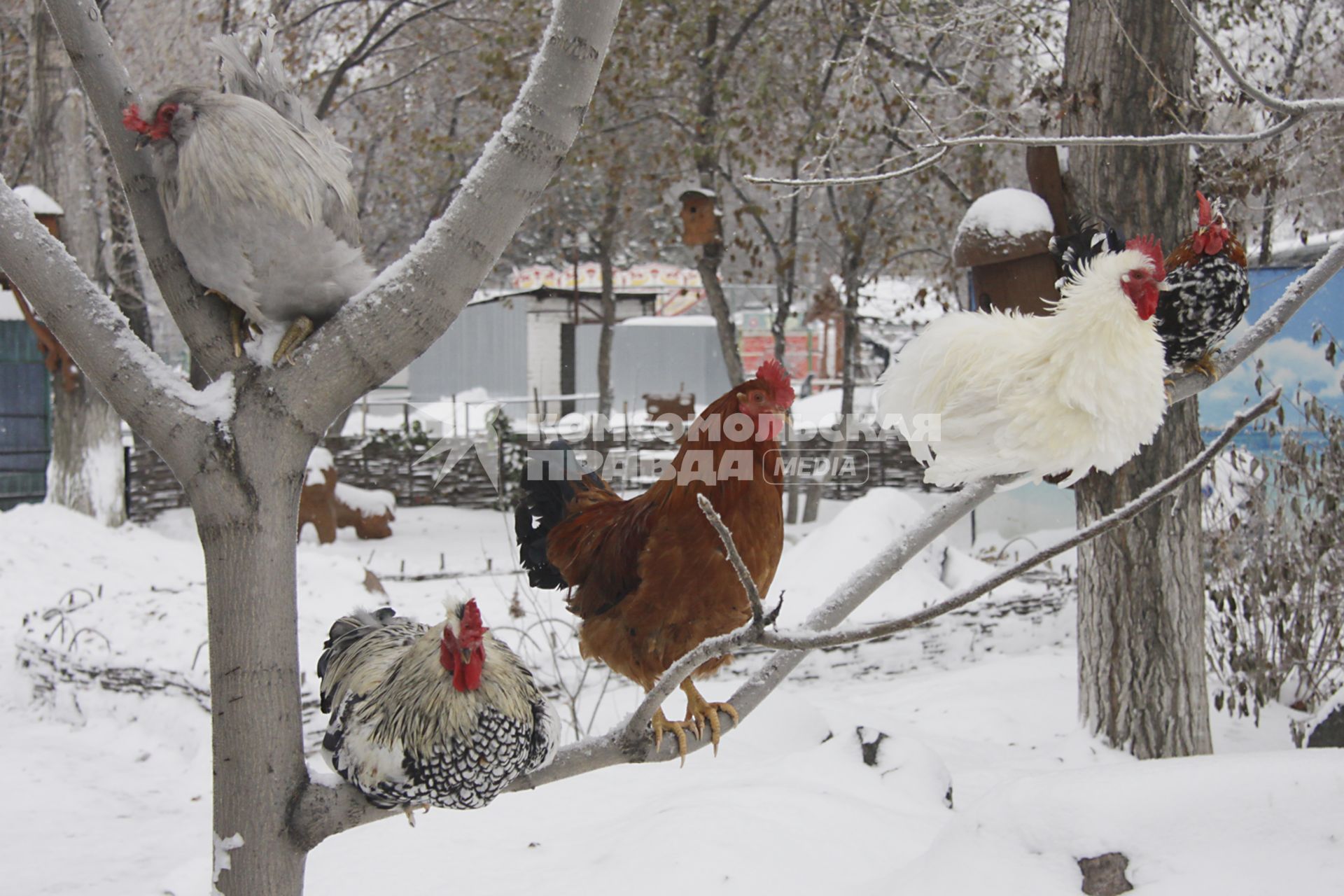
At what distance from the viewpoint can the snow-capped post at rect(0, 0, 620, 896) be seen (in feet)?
4.26

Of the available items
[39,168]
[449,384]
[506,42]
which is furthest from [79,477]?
[449,384]

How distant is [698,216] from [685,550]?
202 inches

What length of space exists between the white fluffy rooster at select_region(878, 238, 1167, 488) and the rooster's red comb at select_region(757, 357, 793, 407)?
1.29ft

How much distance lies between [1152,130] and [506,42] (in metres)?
5.25

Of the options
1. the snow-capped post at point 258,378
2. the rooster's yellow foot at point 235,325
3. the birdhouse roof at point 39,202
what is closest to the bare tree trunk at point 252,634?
the snow-capped post at point 258,378

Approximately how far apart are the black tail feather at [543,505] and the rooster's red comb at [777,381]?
0.75m

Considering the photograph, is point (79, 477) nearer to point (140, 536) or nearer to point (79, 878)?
point (140, 536)

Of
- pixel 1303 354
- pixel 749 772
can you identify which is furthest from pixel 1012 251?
pixel 1303 354

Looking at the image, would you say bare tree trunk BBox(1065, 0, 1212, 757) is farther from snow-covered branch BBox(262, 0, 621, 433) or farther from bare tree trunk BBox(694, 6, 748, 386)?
bare tree trunk BBox(694, 6, 748, 386)

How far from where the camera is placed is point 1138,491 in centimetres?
344

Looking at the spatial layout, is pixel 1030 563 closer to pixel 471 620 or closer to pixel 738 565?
pixel 738 565

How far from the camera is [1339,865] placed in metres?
1.94

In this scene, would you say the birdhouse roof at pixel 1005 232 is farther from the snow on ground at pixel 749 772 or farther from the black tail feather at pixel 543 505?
the snow on ground at pixel 749 772

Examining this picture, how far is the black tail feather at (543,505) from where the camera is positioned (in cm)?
230
